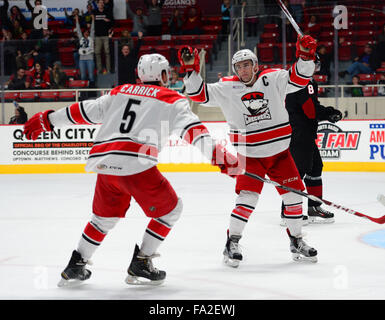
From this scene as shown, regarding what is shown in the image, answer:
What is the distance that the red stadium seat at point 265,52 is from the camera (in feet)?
31.2

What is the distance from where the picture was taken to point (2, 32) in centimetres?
1281

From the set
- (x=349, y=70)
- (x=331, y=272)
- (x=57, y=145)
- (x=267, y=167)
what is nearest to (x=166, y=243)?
(x=267, y=167)

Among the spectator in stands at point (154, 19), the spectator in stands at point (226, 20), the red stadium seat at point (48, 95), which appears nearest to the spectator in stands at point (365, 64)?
the spectator in stands at point (226, 20)

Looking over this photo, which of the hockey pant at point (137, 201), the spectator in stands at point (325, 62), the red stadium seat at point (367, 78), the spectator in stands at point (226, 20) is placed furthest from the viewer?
the spectator in stands at point (226, 20)

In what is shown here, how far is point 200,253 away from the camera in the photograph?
14.1 ft

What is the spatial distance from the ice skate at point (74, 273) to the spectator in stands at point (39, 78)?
22.9ft

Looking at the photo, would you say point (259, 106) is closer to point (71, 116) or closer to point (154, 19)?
point (71, 116)

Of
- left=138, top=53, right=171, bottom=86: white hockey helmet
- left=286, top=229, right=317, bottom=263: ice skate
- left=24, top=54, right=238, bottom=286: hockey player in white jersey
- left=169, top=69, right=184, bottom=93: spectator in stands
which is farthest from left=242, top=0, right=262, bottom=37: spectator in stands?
left=24, top=54, right=238, bottom=286: hockey player in white jersey

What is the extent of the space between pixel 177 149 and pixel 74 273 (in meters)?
5.96

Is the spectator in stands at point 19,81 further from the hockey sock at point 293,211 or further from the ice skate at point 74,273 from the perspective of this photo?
the ice skate at point 74,273

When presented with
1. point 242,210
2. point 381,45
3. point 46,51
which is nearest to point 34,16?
point 46,51

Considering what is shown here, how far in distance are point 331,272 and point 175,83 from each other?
6540 millimetres

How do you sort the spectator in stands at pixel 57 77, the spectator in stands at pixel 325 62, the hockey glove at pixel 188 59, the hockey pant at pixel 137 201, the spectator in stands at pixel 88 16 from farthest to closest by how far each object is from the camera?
1. the spectator in stands at pixel 88 16
2. the spectator in stands at pixel 57 77
3. the spectator in stands at pixel 325 62
4. the hockey glove at pixel 188 59
5. the hockey pant at pixel 137 201

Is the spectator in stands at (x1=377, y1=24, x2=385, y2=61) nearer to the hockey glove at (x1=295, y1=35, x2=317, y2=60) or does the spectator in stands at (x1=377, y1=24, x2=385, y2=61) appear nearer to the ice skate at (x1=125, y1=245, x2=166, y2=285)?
the hockey glove at (x1=295, y1=35, x2=317, y2=60)
